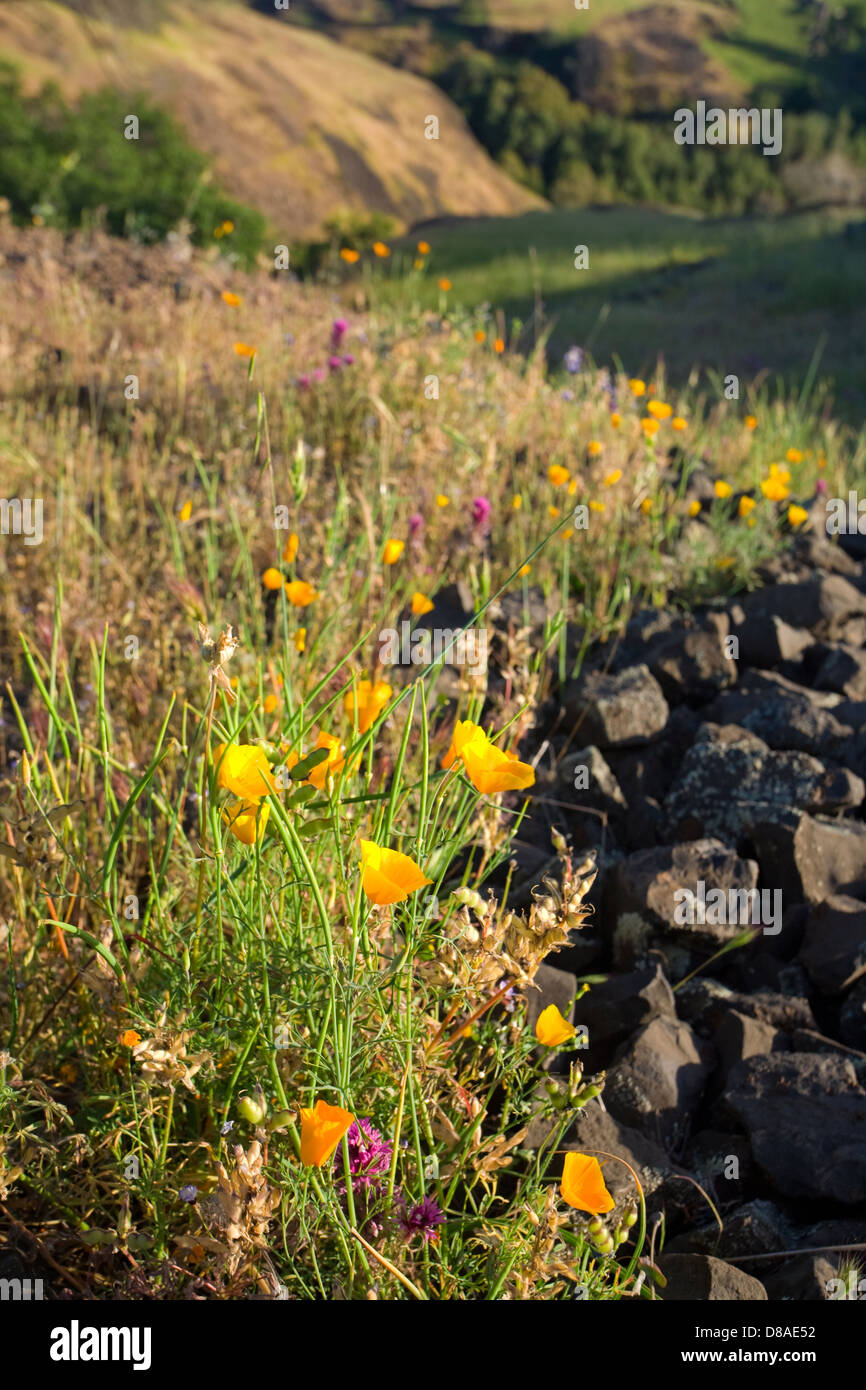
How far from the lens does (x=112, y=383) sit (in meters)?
4.68

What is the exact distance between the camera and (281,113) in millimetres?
27250

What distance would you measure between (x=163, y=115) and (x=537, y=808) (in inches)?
663

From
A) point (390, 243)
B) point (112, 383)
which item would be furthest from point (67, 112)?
point (112, 383)

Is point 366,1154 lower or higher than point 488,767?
lower

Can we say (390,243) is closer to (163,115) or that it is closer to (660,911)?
(163,115)

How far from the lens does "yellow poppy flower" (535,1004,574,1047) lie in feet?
4.04

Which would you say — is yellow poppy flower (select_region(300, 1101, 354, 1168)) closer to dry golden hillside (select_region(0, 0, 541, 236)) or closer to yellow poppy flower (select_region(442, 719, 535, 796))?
yellow poppy flower (select_region(442, 719, 535, 796))

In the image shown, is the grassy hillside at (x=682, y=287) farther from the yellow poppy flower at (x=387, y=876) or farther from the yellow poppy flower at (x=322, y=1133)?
the yellow poppy flower at (x=322, y=1133)

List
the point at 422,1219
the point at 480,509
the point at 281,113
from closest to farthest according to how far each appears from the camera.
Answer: the point at 422,1219 → the point at 480,509 → the point at 281,113

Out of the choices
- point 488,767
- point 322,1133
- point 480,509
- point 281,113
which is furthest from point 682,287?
point 322,1133

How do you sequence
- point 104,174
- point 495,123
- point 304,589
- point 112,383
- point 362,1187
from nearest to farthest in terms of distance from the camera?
point 362,1187, point 304,589, point 112,383, point 104,174, point 495,123

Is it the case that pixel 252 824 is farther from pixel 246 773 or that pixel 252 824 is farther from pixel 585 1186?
pixel 585 1186

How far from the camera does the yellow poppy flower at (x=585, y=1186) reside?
1.14 m

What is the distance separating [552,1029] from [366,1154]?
0.30 metres
